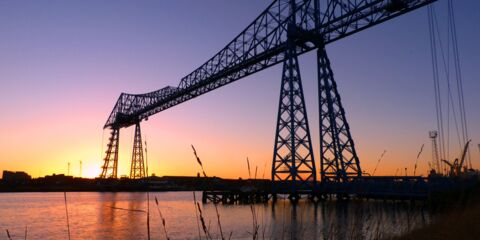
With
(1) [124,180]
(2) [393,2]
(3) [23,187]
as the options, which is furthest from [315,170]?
(3) [23,187]

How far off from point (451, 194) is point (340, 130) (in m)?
22.5

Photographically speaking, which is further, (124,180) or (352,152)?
(124,180)

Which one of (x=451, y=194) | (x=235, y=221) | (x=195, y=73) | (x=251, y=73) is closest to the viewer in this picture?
(x=451, y=194)

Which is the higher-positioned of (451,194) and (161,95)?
(161,95)

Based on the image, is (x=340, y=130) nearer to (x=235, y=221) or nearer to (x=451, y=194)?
(x=235, y=221)

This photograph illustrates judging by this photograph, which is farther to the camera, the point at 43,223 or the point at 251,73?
the point at 251,73

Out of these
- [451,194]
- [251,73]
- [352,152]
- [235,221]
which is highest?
[251,73]

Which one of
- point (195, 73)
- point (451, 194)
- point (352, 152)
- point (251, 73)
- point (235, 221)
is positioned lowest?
point (235, 221)

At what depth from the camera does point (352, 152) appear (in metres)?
40.8

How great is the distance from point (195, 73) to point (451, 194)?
49.3 m

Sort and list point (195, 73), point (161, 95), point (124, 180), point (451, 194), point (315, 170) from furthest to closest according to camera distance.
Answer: point (124, 180)
point (161, 95)
point (195, 73)
point (315, 170)
point (451, 194)

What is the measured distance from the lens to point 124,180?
106625 mm

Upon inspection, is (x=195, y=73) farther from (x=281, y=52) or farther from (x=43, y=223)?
(x=43, y=223)

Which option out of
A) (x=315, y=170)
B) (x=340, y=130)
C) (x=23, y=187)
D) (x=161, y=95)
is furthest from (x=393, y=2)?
(x=23, y=187)
